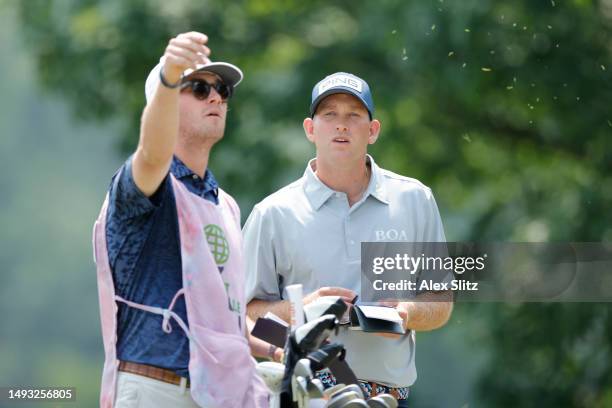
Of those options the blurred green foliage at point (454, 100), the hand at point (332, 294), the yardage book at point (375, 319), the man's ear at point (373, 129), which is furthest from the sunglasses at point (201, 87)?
the blurred green foliage at point (454, 100)

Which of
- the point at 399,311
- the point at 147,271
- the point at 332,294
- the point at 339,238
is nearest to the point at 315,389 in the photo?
the point at 147,271

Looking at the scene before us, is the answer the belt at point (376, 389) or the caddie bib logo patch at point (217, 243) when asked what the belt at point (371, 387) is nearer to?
the belt at point (376, 389)

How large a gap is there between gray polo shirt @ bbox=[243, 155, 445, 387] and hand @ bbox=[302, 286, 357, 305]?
0.25 m

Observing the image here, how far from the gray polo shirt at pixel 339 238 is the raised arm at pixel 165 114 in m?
1.50

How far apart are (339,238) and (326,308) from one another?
84 centimetres

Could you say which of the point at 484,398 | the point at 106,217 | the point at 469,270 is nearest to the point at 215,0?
the point at 484,398

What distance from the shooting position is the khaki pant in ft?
18.4

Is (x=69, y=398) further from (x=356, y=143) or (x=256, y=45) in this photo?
(x=256, y=45)

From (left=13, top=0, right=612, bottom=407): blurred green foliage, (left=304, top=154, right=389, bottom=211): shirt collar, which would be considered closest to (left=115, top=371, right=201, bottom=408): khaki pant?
(left=304, top=154, right=389, bottom=211): shirt collar

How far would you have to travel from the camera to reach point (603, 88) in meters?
15.3

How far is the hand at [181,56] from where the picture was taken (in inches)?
208

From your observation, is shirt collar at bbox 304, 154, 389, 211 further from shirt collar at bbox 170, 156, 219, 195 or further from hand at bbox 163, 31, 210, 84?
hand at bbox 163, 31, 210, 84

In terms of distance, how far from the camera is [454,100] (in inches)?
680

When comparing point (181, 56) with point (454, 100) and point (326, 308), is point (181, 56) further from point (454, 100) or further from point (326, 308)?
point (454, 100)
